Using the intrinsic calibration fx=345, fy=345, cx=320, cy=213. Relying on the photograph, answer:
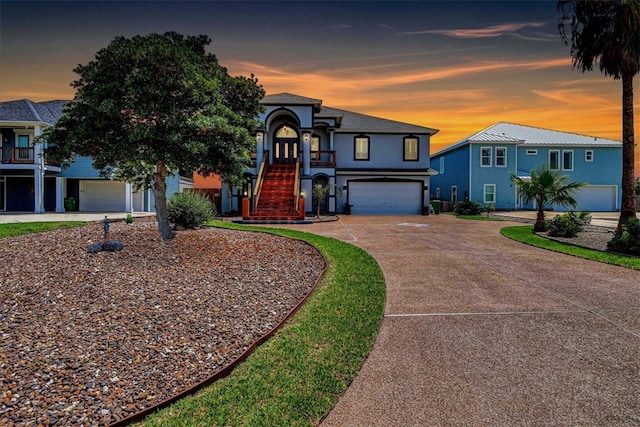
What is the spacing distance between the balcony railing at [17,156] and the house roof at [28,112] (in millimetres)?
1865

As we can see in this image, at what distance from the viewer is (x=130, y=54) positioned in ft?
23.4

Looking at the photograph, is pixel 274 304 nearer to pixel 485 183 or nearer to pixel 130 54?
pixel 130 54

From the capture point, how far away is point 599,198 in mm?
30906

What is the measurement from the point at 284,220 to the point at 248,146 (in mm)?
8384

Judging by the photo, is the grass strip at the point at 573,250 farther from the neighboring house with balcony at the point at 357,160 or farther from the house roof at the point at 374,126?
the house roof at the point at 374,126

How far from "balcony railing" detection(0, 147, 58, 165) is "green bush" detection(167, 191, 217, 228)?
18.5 meters

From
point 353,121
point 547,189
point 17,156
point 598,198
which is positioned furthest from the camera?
point 598,198

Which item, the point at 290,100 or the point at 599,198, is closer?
the point at 290,100

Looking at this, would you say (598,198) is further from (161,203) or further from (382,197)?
(161,203)

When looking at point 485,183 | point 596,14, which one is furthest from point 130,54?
point 485,183

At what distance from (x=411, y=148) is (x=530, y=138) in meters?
13.0

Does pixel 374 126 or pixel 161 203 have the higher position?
pixel 374 126

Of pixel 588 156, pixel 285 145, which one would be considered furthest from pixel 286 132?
pixel 588 156

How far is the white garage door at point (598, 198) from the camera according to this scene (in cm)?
3078
